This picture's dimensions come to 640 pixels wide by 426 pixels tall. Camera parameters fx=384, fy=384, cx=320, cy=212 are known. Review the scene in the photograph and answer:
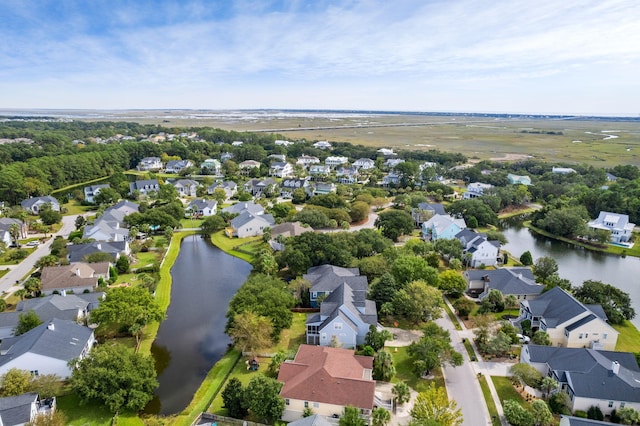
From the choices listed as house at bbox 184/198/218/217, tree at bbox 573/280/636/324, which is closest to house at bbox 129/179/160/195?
house at bbox 184/198/218/217

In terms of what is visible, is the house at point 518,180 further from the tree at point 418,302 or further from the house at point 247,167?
the tree at point 418,302

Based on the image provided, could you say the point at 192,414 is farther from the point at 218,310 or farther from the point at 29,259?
the point at 29,259

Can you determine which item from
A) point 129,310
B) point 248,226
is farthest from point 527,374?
point 248,226

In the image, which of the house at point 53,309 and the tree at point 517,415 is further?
the house at point 53,309

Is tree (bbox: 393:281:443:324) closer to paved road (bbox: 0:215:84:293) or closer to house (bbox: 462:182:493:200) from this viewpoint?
paved road (bbox: 0:215:84:293)

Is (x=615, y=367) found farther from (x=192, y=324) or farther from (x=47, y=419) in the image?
(x=47, y=419)

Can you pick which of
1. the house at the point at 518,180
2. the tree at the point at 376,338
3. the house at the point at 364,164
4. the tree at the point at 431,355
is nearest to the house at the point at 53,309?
the tree at the point at 376,338

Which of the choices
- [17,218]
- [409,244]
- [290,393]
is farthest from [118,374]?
[17,218]
